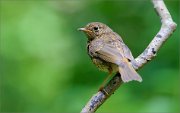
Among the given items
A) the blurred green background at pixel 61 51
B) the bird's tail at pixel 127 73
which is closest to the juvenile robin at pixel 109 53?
the bird's tail at pixel 127 73

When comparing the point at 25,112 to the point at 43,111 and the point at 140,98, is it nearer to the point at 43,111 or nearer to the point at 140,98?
the point at 43,111

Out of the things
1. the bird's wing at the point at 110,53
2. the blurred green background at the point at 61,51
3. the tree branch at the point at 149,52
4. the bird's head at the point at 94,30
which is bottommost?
the tree branch at the point at 149,52

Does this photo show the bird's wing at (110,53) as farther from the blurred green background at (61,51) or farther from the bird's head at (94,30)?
the blurred green background at (61,51)

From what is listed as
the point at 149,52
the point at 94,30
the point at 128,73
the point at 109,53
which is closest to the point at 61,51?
the point at 94,30

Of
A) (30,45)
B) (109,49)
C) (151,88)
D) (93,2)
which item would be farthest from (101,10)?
(109,49)

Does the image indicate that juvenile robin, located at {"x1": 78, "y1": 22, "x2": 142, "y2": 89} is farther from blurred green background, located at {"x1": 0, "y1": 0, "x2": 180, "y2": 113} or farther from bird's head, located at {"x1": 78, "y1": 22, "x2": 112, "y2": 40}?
blurred green background, located at {"x1": 0, "y1": 0, "x2": 180, "y2": 113}

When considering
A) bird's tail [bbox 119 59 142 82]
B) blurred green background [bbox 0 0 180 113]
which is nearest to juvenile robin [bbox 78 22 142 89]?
bird's tail [bbox 119 59 142 82]

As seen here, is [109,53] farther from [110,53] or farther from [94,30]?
[94,30]

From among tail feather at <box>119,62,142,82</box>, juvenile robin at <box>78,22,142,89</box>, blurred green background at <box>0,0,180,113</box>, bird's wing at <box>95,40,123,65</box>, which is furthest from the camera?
blurred green background at <box>0,0,180,113</box>
